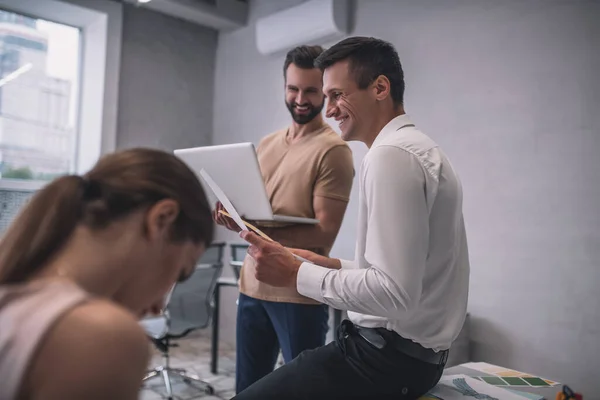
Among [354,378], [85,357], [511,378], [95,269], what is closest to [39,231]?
[95,269]

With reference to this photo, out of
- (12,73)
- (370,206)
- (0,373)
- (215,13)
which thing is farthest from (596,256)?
(12,73)

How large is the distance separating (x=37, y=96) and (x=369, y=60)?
322 cm

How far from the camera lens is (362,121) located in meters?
1.28

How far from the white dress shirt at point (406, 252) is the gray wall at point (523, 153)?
1.42 meters

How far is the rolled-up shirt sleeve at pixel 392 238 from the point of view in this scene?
1.01 m

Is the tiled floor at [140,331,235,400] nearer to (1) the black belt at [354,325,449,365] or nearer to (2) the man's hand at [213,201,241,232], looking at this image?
(2) the man's hand at [213,201,241,232]

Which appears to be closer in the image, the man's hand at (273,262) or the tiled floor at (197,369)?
the man's hand at (273,262)

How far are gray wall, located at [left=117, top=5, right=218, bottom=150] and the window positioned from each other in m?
0.42

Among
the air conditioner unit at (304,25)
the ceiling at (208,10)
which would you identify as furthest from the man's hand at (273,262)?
the ceiling at (208,10)

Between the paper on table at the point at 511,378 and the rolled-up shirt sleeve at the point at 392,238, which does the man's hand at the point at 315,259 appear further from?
the paper on table at the point at 511,378

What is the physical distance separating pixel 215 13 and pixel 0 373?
12.5ft

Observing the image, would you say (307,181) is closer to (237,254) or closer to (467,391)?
(467,391)

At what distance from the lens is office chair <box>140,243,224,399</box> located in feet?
8.93

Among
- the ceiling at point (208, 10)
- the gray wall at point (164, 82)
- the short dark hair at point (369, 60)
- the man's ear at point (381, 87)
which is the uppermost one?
the ceiling at point (208, 10)
